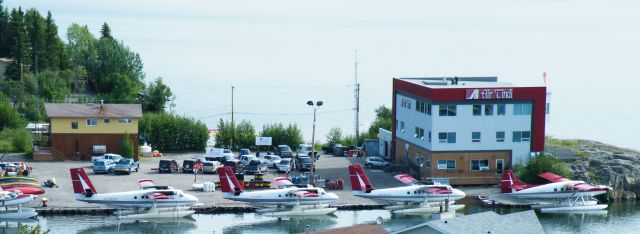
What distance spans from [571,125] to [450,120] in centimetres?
6911

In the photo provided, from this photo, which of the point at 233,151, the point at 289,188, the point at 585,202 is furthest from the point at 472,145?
the point at 233,151

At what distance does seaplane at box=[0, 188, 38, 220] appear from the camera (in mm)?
50750

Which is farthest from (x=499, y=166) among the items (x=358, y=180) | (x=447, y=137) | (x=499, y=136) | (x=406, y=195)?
(x=358, y=180)

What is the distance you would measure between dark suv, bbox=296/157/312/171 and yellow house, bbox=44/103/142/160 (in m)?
11.3

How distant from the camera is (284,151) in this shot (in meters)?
71.8

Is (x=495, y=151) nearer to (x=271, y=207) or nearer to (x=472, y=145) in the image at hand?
(x=472, y=145)

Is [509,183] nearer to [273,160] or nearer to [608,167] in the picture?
[608,167]

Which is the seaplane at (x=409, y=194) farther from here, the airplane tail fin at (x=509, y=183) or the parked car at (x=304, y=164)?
the parked car at (x=304, y=164)

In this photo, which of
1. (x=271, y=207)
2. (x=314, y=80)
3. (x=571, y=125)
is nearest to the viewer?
(x=271, y=207)

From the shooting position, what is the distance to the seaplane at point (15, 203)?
167ft

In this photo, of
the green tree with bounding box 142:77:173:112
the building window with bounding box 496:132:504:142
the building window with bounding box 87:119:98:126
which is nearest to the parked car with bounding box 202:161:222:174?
the building window with bounding box 87:119:98:126

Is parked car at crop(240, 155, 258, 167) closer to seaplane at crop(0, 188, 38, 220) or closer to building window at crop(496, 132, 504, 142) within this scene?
building window at crop(496, 132, 504, 142)

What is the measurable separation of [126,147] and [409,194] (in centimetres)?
2168

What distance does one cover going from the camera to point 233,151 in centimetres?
7444
